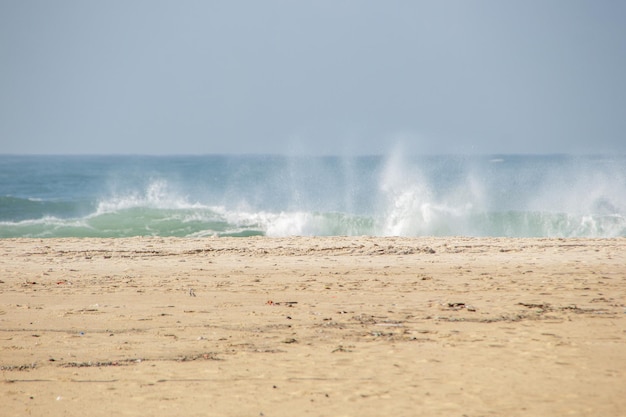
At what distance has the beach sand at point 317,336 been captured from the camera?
5.86 m

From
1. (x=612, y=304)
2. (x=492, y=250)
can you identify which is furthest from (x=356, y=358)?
(x=492, y=250)

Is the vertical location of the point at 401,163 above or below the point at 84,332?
above

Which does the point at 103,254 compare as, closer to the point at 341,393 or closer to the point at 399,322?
the point at 399,322

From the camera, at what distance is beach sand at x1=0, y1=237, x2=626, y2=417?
5859mm

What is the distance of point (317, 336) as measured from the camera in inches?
308

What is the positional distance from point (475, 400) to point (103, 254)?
423 inches

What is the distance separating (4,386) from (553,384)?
449cm

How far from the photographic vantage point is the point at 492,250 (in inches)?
596

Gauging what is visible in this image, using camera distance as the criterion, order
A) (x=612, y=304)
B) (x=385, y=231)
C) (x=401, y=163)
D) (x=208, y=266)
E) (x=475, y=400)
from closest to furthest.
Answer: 1. (x=475, y=400)
2. (x=612, y=304)
3. (x=208, y=266)
4. (x=385, y=231)
5. (x=401, y=163)

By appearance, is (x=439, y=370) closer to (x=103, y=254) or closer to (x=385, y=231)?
(x=103, y=254)

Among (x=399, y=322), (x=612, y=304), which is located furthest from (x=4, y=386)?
(x=612, y=304)

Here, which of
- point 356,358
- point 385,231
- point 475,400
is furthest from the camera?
point 385,231

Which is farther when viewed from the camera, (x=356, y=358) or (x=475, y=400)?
(x=356, y=358)

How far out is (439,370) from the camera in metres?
6.57
